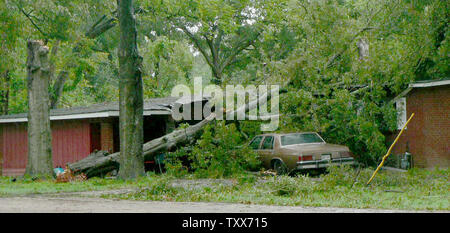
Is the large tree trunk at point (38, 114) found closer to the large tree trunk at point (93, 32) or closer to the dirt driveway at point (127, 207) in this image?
the dirt driveway at point (127, 207)

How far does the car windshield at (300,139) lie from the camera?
19.0m

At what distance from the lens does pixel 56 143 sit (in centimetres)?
2689

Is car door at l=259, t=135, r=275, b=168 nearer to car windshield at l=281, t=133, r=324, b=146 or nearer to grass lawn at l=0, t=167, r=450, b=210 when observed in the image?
car windshield at l=281, t=133, r=324, b=146

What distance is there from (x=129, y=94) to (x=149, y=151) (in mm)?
2601

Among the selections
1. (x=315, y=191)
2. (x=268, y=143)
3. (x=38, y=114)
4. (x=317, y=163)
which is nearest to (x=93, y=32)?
(x=38, y=114)

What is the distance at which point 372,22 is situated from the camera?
23438mm

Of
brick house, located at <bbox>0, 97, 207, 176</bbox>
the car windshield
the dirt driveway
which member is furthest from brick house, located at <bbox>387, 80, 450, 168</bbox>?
the dirt driveway

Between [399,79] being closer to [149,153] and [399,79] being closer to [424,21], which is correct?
[424,21]

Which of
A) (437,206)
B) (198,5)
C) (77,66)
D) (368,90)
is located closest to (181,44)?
(77,66)

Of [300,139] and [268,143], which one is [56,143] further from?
[300,139]

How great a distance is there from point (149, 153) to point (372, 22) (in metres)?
10.6

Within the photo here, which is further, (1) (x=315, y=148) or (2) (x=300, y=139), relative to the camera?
(2) (x=300, y=139)

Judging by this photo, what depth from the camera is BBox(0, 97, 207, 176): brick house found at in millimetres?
23672

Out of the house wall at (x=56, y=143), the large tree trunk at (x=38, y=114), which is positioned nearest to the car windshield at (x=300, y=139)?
the large tree trunk at (x=38, y=114)
